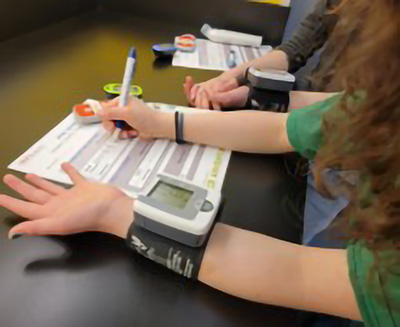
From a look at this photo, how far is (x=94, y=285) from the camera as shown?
0.36 m

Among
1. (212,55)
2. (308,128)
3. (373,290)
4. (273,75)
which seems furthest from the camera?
(212,55)

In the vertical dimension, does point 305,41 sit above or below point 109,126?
above

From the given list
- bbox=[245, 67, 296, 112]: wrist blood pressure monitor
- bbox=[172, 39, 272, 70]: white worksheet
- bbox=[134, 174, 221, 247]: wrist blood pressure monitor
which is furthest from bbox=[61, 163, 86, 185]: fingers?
bbox=[172, 39, 272, 70]: white worksheet

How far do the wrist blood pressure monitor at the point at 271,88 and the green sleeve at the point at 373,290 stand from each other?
0.40 meters

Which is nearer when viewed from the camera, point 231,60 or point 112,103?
point 112,103

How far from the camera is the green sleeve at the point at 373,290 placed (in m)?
0.34

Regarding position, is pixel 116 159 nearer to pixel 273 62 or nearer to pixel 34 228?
pixel 34 228

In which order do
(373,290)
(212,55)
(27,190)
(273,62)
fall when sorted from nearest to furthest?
(373,290) → (27,190) → (273,62) → (212,55)

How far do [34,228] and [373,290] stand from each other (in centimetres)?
36

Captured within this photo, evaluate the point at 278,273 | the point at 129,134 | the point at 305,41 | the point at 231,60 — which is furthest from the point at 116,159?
the point at 305,41

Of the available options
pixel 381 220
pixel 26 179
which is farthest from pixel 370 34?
pixel 26 179

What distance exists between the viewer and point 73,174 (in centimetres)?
48

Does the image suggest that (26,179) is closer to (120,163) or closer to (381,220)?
(120,163)

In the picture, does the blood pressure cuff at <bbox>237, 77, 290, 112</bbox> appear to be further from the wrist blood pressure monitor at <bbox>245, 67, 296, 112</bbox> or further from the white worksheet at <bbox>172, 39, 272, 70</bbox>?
the white worksheet at <bbox>172, 39, 272, 70</bbox>
